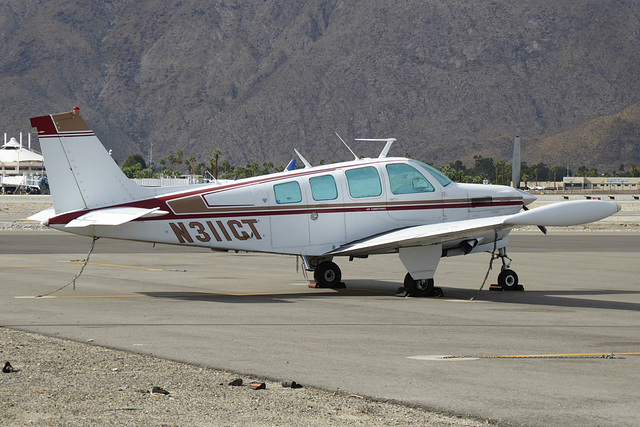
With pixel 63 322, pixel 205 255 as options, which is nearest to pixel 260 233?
pixel 63 322

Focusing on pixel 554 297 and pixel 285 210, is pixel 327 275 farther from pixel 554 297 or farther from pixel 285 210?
pixel 554 297

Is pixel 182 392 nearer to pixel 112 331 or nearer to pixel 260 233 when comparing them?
pixel 112 331

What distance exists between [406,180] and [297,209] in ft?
7.39

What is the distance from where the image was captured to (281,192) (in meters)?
16.9

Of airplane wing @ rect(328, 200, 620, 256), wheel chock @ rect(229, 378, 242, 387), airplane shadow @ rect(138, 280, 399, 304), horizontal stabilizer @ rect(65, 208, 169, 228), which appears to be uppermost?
horizontal stabilizer @ rect(65, 208, 169, 228)

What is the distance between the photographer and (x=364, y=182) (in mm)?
17156

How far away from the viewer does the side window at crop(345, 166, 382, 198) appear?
17.1 meters

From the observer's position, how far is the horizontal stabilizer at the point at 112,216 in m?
15.5

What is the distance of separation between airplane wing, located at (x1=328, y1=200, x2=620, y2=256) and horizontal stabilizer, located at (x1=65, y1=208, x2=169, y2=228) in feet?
11.9

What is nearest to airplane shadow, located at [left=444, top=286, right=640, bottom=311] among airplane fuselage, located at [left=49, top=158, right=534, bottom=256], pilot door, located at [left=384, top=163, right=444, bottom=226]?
airplane fuselage, located at [left=49, top=158, right=534, bottom=256]

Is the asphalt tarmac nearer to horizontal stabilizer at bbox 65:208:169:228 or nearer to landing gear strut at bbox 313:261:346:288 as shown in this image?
landing gear strut at bbox 313:261:346:288

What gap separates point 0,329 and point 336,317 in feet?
16.3

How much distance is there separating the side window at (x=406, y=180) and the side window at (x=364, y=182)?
11.2 inches

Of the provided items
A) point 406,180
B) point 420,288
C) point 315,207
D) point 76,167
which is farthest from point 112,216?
point 420,288
